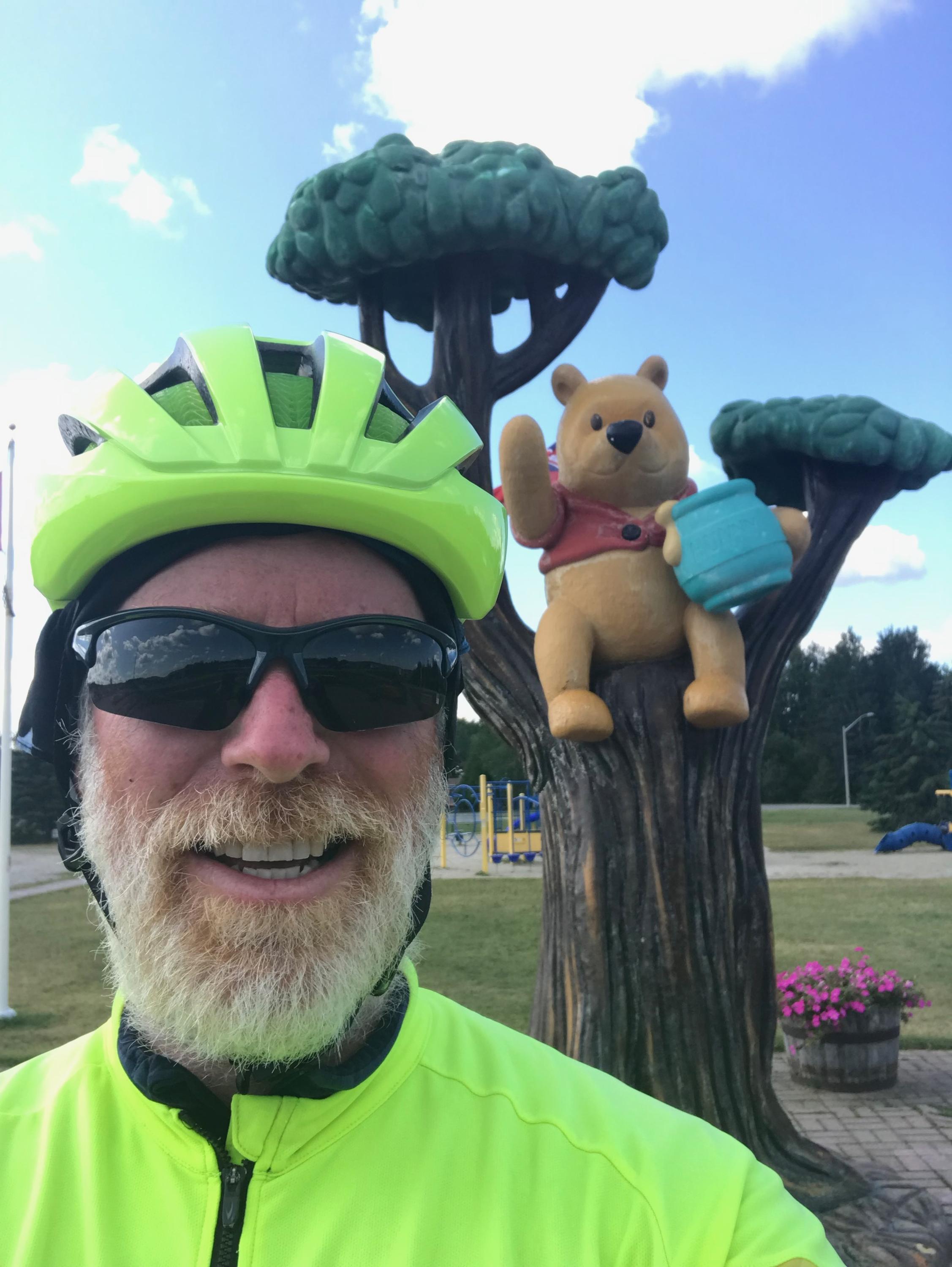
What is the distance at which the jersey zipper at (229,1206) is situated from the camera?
1.04 m

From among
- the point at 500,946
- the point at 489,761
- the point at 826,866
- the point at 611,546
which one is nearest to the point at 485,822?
the point at 826,866

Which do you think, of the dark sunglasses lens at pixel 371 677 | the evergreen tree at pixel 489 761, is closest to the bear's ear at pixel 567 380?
the dark sunglasses lens at pixel 371 677

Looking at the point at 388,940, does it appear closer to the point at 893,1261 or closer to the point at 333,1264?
the point at 333,1264

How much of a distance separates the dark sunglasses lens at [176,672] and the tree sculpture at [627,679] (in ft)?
10.3

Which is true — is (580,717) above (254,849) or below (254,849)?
above

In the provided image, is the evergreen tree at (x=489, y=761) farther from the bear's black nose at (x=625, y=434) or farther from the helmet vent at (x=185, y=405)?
the helmet vent at (x=185, y=405)

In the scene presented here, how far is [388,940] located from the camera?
4.14 ft

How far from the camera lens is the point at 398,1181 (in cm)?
112

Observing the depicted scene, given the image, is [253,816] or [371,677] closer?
[253,816]

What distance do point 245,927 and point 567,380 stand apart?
3713 millimetres

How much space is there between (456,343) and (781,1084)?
5.22m

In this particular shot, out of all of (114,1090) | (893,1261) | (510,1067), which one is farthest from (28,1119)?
(893,1261)

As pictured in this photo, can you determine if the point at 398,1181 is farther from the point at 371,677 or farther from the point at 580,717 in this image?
the point at 580,717

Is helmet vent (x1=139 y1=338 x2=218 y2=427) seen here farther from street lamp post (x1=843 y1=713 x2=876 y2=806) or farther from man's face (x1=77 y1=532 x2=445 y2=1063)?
street lamp post (x1=843 y1=713 x2=876 y2=806)
